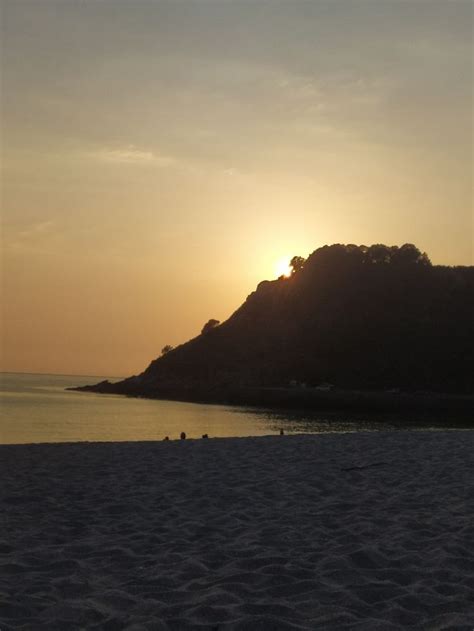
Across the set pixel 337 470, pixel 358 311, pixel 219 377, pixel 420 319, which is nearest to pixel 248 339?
pixel 219 377

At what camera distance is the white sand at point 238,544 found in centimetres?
514

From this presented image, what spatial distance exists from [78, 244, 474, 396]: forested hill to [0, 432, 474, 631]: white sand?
97530mm

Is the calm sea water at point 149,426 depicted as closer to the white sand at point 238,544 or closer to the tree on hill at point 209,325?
the white sand at point 238,544

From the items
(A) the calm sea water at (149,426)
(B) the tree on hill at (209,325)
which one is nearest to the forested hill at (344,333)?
(B) the tree on hill at (209,325)

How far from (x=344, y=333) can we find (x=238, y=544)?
393ft

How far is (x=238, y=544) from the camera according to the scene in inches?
284

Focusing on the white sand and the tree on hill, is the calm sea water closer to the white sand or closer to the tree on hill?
the white sand

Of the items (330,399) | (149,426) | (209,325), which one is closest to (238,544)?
(149,426)

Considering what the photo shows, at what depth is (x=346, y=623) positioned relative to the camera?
486cm

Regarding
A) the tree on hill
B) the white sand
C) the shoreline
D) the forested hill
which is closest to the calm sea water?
the shoreline

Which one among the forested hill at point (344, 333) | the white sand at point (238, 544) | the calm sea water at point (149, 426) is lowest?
the calm sea water at point (149, 426)

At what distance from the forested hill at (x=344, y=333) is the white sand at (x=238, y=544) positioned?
97.5 meters

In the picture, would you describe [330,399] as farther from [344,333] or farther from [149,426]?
[149,426]

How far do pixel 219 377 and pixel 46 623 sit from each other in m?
122
